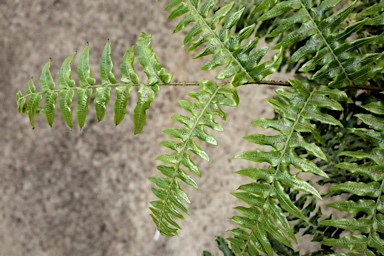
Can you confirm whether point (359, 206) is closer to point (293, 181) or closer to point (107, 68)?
point (293, 181)

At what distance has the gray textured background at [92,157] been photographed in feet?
6.77

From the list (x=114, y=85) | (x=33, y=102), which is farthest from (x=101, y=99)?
(x=33, y=102)

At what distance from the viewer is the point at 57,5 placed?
212 centimetres

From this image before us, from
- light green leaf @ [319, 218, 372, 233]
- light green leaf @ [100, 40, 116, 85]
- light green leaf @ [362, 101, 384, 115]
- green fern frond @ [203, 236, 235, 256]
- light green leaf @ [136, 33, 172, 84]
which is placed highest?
light green leaf @ [362, 101, 384, 115]

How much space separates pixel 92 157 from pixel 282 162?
4.47 ft

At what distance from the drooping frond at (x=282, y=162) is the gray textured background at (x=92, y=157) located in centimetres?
114

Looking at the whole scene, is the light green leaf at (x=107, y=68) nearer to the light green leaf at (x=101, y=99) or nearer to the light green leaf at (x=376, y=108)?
the light green leaf at (x=101, y=99)

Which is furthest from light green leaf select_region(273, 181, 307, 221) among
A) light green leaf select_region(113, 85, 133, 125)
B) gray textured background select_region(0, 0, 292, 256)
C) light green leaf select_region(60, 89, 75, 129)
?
gray textured background select_region(0, 0, 292, 256)

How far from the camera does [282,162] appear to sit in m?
0.88

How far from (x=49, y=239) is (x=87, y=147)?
1.41 feet

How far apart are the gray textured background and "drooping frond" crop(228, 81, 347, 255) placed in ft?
3.75

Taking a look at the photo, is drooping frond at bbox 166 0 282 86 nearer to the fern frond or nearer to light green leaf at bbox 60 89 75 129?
the fern frond

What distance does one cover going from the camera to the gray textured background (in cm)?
206

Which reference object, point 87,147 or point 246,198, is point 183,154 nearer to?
point 246,198
